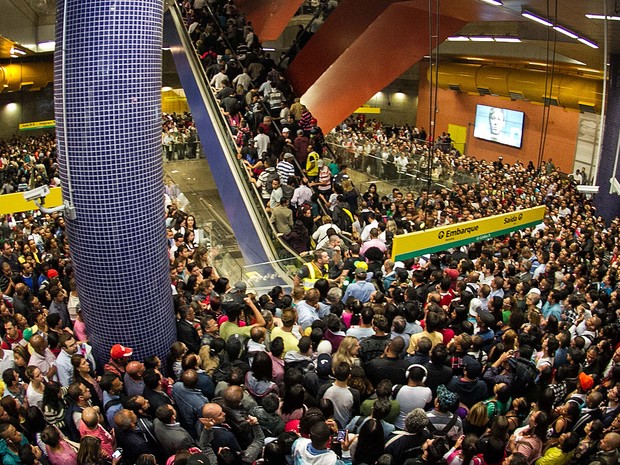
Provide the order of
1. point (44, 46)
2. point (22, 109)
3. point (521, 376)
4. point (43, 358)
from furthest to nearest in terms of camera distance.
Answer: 1. point (22, 109)
2. point (44, 46)
3. point (43, 358)
4. point (521, 376)

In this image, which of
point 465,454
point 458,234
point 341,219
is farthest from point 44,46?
point 465,454

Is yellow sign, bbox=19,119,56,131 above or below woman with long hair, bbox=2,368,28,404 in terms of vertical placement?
above

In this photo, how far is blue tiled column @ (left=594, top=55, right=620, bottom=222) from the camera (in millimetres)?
14773

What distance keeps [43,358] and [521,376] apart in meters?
3.79

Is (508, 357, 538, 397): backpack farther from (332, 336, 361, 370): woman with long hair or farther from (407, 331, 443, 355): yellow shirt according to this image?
(332, 336, 361, 370): woman with long hair

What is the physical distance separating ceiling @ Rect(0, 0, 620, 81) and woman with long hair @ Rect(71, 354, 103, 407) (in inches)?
260

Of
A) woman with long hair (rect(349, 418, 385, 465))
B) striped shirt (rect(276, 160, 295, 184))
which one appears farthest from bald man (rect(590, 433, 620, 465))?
striped shirt (rect(276, 160, 295, 184))

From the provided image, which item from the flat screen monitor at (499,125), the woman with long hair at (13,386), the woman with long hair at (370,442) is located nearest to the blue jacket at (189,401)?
the woman with long hair at (370,442)

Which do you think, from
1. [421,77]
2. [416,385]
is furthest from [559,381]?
[421,77]

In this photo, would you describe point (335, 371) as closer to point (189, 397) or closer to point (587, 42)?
point (189, 397)

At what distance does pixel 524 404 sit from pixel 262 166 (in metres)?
6.80

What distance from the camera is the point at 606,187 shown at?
15141 mm

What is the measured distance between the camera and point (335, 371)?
439 cm

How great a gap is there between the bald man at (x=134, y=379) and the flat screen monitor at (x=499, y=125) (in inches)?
847
